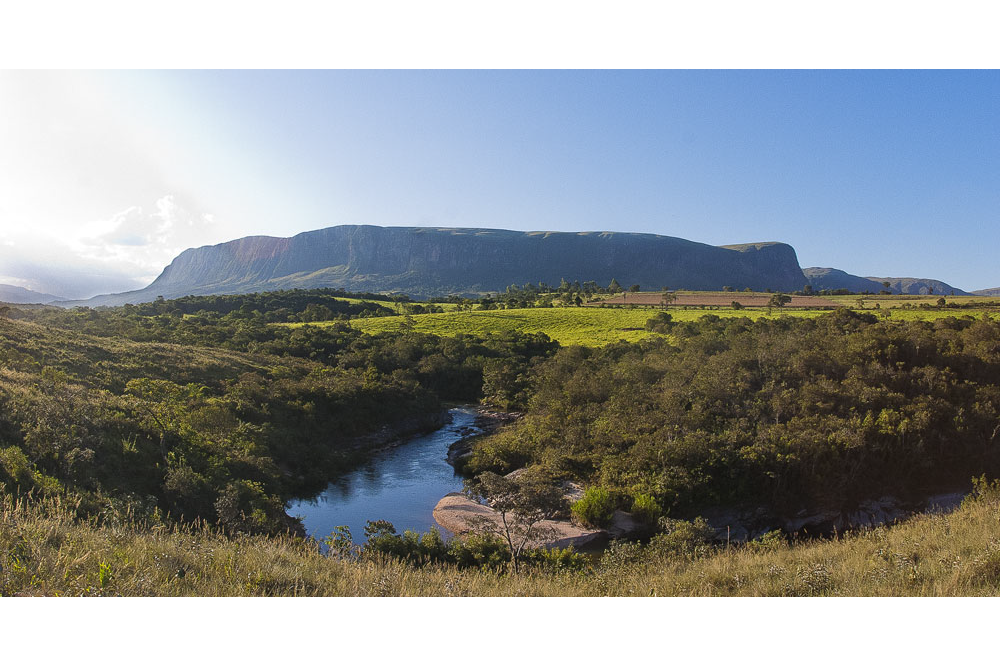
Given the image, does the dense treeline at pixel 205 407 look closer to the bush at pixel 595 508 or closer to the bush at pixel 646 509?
the bush at pixel 595 508

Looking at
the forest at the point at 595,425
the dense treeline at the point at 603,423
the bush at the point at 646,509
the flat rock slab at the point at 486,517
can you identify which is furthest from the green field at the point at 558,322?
the bush at the point at 646,509

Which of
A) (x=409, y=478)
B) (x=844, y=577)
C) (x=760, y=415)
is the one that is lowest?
(x=409, y=478)

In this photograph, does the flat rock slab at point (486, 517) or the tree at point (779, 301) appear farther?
the tree at point (779, 301)

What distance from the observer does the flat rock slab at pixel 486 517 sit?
15.9 meters

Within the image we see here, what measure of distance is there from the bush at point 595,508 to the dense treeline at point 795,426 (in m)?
0.77

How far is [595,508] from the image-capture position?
57.3ft

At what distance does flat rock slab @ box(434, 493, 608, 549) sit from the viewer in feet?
52.3

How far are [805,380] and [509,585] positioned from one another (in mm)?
20956

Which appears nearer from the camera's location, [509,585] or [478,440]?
[509,585]

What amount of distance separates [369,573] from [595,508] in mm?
13175

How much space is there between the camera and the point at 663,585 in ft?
19.5

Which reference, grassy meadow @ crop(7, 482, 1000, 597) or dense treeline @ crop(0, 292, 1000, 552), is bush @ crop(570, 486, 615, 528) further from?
grassy meadow @ crop(7, 482, 1000, 597)
